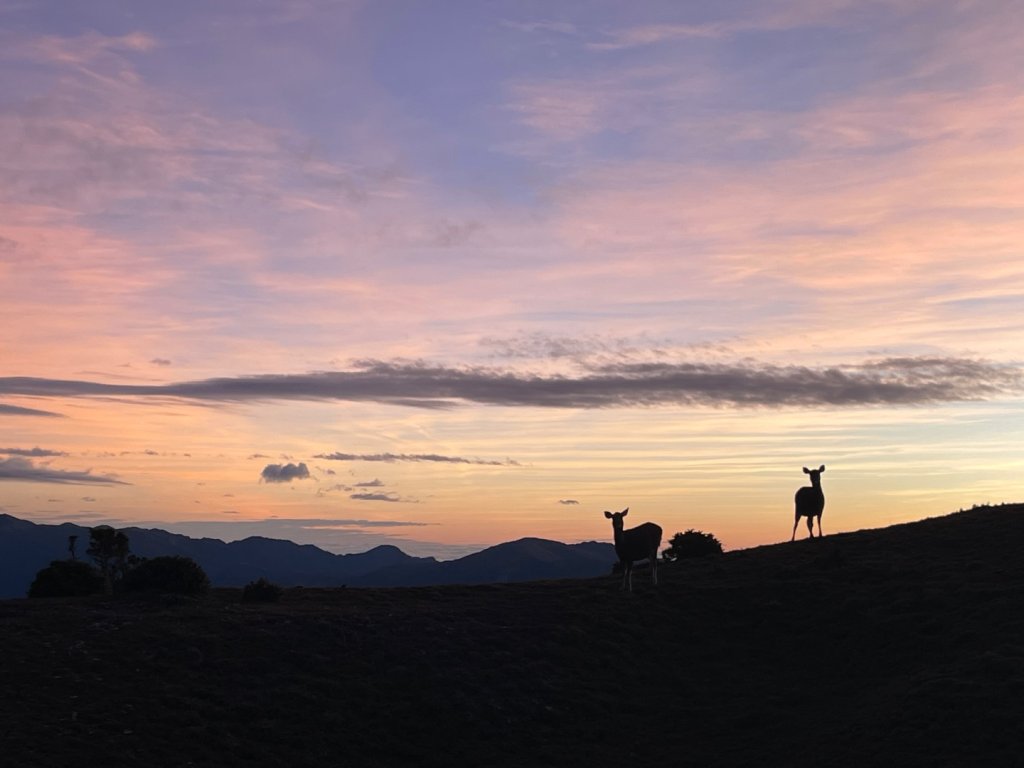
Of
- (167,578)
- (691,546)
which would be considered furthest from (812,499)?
(167,578)

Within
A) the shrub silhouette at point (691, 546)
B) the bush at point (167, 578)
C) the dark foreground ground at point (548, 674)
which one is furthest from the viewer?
the shrub silhouette at point (691, 546)

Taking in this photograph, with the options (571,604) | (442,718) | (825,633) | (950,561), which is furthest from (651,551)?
(442,718)

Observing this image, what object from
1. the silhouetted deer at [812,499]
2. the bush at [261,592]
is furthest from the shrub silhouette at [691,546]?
the bush at [261,592]

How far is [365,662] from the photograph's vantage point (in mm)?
34812

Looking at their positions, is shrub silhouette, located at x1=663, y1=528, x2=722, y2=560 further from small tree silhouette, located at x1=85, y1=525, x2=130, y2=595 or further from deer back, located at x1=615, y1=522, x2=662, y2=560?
small tree silhouette, located at x1=85, y1=525, x2=130, y2=595

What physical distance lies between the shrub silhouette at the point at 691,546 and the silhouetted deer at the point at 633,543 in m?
14.5

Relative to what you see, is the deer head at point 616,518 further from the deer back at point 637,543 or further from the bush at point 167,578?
the bush at point 167,578

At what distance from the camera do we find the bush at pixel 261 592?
43188 millimetres

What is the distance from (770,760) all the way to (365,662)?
1442 cm

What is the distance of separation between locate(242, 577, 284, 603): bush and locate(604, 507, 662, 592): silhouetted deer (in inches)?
626

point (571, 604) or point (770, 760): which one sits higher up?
point (571, 604)

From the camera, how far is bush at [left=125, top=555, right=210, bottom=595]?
42.8m

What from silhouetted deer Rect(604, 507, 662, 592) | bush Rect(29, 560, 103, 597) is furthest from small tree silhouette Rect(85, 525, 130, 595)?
silhouetted deer Rect(604, 507, 662, 592)

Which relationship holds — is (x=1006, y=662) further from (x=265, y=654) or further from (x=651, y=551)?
(x=265, y=654)
